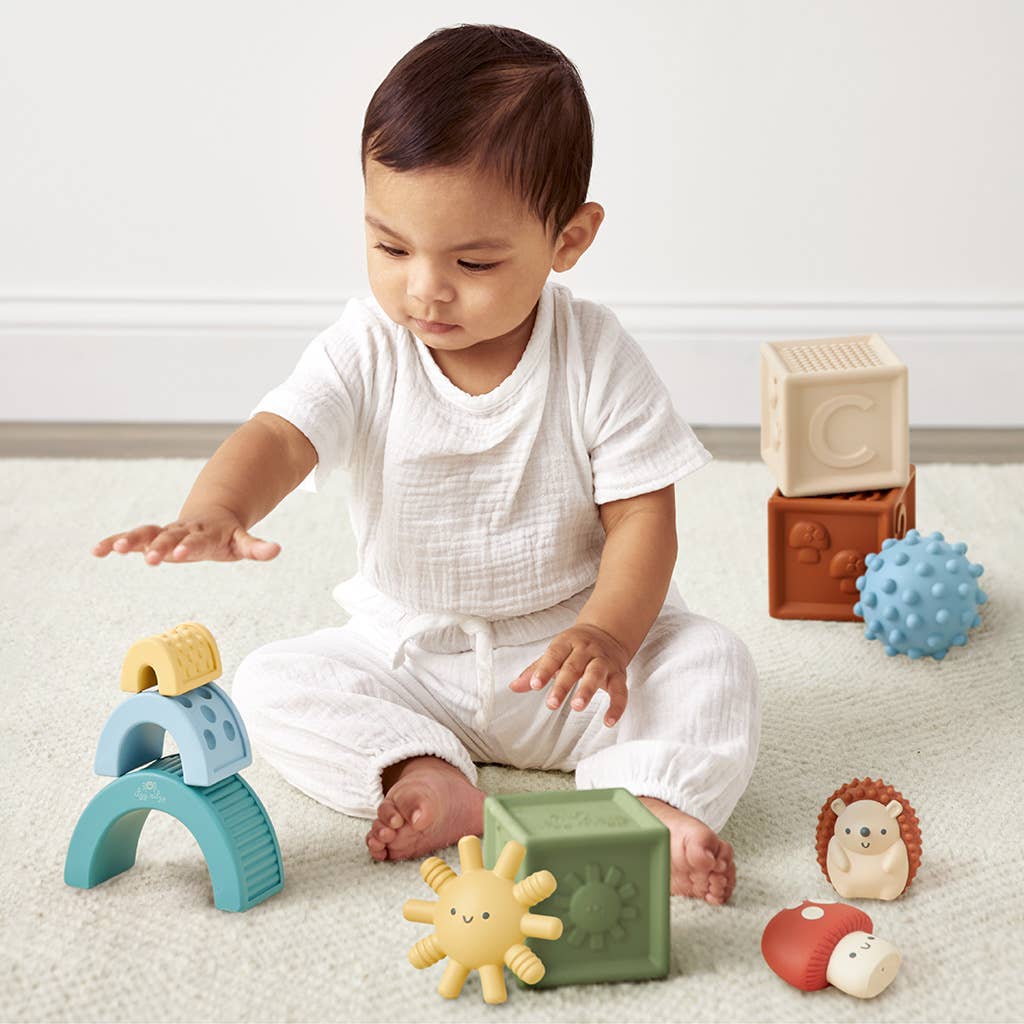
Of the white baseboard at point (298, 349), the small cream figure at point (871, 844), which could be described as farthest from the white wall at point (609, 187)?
the small cream figure at point (871, 844)

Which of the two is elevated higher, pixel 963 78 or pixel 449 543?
pixel 963 78

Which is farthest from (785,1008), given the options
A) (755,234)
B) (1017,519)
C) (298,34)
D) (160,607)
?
(298,34)

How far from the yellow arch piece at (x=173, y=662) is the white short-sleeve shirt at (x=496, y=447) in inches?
7.2

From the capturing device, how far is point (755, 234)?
1.91 m

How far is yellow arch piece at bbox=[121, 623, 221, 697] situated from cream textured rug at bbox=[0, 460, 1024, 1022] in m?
0.12

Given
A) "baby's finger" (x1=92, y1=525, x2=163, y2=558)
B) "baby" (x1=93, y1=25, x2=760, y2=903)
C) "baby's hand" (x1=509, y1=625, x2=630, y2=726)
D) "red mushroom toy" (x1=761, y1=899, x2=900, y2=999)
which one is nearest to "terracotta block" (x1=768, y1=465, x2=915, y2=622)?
"baby" (x1=93, y1=25, x2=760, y2=903)

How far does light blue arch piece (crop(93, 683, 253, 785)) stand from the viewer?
2.64 feet

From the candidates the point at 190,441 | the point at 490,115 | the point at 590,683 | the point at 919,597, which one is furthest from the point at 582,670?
the point at 190,441

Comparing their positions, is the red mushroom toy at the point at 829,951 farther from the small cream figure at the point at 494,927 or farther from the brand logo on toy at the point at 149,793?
the brand logo on toy at the point at 149,793

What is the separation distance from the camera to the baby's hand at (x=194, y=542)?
762 mm

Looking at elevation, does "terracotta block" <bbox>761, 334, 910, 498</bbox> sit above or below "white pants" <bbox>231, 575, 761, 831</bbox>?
above

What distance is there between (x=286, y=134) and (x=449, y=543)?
1.07m

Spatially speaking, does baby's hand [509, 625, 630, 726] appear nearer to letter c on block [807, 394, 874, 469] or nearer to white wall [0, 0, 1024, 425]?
letter c on block [807, 394, 874, 469]

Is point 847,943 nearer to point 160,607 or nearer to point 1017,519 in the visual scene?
A: point 160,607
